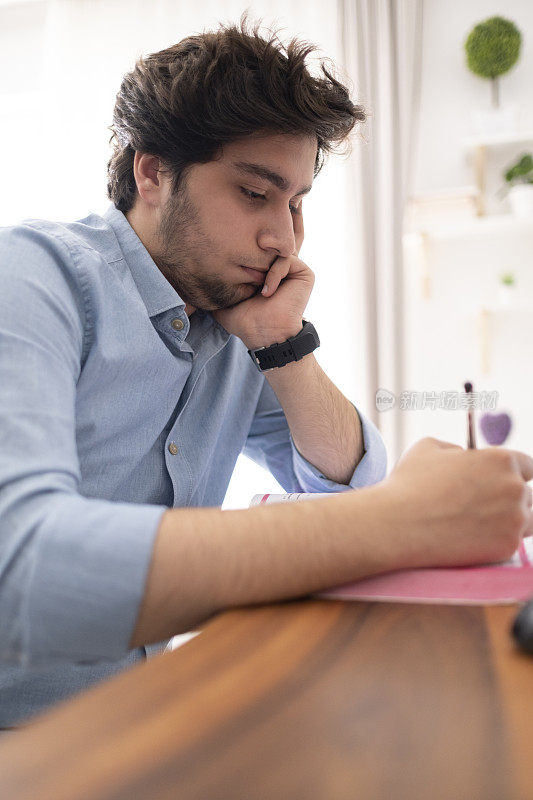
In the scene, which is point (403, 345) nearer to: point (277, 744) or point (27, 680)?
point (27, 680)

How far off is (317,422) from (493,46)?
2161mm

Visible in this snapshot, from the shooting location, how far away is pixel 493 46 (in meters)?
2.71

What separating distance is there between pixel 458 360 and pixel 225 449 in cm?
189

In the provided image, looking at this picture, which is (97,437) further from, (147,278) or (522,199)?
(522,199)

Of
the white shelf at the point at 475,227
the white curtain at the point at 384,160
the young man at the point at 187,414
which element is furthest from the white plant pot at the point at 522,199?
the young man at the point at 187,414

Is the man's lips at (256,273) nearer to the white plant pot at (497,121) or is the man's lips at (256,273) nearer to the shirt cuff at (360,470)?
the shirt cuff at (360,470)

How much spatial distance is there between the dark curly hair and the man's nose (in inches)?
5.4

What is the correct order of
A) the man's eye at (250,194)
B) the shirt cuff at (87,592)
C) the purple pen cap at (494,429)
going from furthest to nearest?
1. the purple pen cap at (494,429)
2. the man's eye at (250,194)
3. the shirt cuff at (87,592)

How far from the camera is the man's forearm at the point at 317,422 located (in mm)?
1232

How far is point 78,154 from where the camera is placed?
3182 millimetres

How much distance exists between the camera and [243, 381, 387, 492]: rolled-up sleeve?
124cm

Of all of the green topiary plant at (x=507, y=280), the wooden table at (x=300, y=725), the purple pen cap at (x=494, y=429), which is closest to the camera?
the wooden table at (x=300, y=725)

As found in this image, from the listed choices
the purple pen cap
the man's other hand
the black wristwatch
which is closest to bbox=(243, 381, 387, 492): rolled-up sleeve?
the black wristwatch

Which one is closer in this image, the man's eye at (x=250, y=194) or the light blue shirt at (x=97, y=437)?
the light blue shirt at (x=97, y=437)
